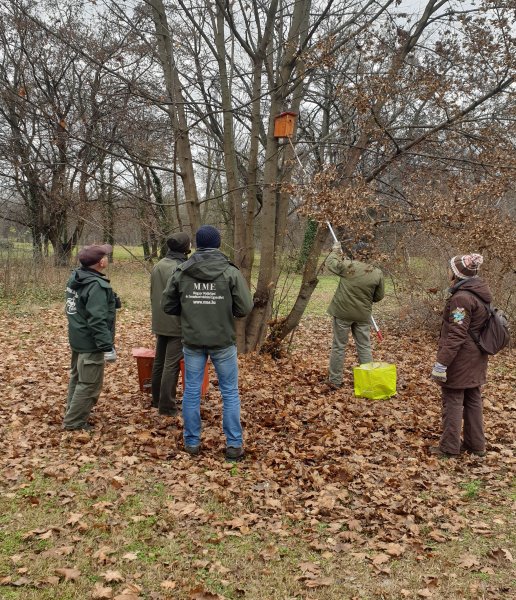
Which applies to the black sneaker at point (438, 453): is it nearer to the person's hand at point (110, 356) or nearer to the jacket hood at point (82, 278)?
the person's hand at point (110, 356)

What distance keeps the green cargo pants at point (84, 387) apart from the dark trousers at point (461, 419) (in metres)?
3.61

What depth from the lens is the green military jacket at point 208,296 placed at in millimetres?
4949

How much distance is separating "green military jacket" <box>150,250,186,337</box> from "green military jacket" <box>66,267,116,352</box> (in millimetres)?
630

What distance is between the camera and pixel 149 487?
4539 mm

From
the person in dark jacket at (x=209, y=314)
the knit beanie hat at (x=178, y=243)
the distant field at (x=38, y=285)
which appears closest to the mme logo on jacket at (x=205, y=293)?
the person in dark jacket at (x=209, y=314)

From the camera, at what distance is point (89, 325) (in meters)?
5.34

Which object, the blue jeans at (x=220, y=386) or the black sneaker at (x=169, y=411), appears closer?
the blue jeans at (x=220, y=386)

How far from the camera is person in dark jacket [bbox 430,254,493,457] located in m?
5.26

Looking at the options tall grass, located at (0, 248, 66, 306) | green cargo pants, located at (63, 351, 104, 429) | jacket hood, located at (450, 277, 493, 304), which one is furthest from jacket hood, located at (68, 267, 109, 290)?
tall grass, located at (0, 248, 66, 306)

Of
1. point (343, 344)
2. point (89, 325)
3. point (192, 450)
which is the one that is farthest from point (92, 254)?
point (343, 344)

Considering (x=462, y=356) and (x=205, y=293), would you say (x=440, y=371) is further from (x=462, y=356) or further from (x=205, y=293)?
(x=205, y=293)

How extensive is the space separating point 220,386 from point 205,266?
117cm

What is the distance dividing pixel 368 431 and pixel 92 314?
338 cm

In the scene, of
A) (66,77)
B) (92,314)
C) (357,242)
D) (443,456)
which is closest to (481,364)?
(443,456)
